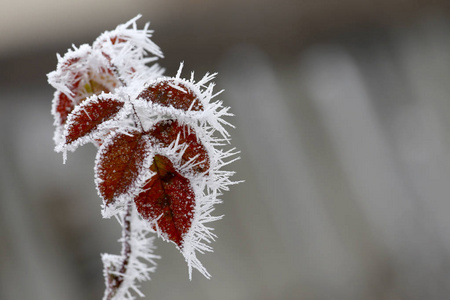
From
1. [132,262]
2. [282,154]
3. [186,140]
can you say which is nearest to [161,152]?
[186,140]

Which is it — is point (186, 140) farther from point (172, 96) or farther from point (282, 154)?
point (282, 154)

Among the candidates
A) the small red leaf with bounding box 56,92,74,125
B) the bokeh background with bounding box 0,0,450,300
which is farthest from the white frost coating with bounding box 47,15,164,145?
the bokeh background with bounding box 0,0,450,300

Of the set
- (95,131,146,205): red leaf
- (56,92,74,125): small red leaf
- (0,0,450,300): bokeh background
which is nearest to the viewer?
(95,131,146,205): red leaf

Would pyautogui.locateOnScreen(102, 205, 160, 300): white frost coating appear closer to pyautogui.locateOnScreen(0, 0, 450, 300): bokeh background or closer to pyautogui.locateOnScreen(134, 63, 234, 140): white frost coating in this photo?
pyautogui.locateOnScreen(134, 63, 234, 140): white frost coating

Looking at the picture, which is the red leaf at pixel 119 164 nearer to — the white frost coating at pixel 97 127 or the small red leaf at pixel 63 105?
the white frost coating at pixel 97 127

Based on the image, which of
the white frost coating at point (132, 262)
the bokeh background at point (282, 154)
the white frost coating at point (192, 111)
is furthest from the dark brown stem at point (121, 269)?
the bokeh background at point (282, 154)
